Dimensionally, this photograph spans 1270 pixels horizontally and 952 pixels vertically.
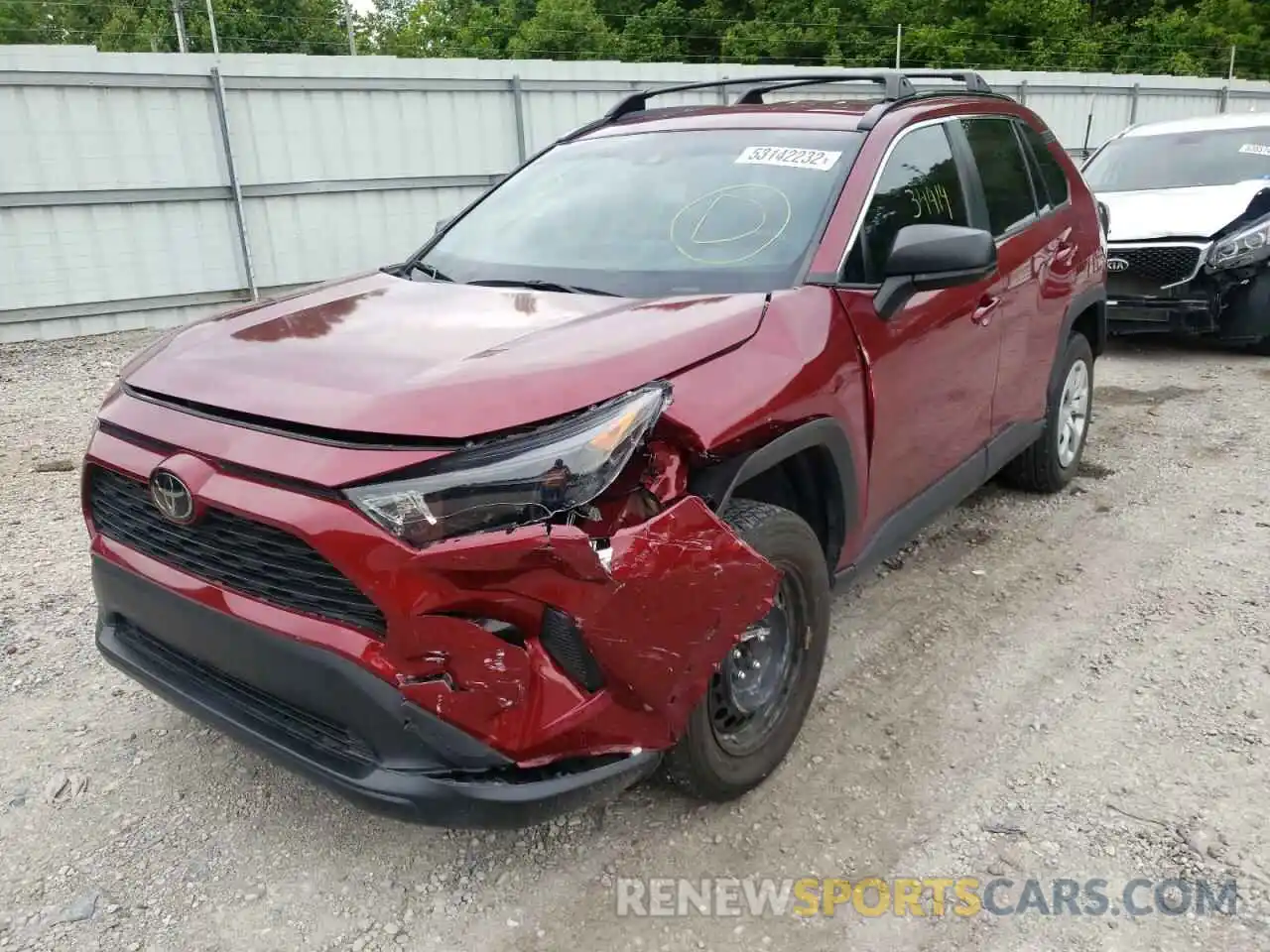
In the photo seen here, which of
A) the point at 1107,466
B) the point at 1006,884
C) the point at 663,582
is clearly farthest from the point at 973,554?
the point at 663,582

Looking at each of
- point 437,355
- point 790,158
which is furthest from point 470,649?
point 790,158

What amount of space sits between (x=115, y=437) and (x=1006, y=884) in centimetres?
247

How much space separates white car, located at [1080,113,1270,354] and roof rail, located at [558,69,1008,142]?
3.26m

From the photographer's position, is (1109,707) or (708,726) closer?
(708,726)

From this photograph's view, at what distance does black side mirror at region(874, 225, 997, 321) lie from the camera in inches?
111

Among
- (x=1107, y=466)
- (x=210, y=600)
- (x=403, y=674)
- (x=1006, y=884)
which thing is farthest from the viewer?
(x=1107, y=466)

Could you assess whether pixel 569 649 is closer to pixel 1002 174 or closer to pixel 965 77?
pixel 1002 174

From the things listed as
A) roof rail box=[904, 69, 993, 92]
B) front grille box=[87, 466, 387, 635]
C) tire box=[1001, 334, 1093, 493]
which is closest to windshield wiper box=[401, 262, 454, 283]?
front grille box=[87, 466, 387, 635]

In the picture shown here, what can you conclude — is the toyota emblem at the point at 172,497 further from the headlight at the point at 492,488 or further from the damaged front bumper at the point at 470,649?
the headlight at the point at 492,488

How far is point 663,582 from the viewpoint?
208cm

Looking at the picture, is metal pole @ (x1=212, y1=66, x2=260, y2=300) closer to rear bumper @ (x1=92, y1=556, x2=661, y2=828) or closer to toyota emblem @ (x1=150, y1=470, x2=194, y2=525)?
toyota emblem @ (x1=150, y1=470, x2=194, y2=525)

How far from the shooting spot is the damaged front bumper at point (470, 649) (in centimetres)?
194

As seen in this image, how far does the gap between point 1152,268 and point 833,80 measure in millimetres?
5102

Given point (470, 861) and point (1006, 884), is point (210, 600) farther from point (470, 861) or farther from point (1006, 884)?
point (1006, 884)
